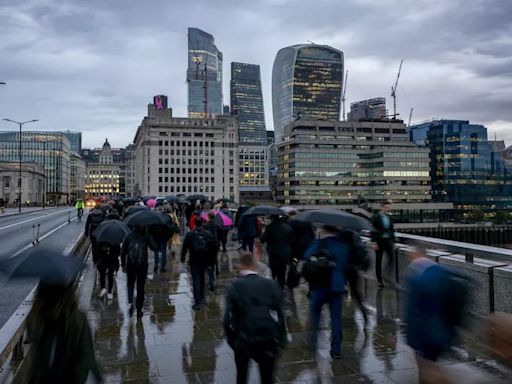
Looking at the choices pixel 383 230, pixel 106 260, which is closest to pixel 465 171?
pixel 383 230

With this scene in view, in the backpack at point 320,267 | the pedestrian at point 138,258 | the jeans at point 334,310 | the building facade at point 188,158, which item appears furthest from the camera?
the building facade at point 188,158

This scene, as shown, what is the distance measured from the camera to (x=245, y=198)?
556ft

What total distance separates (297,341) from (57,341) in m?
4.39

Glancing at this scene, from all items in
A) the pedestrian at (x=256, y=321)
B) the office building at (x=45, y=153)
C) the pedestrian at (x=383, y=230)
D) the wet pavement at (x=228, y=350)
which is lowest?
the wet pavement at (x=228, y=350)

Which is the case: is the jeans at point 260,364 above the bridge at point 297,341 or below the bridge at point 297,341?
above

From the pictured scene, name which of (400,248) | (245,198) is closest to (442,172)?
(245,198)

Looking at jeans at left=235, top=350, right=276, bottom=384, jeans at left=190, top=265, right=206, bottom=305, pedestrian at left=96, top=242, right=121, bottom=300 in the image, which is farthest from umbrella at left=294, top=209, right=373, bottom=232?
pedestrian at left=96, top=242, right=121, bottom=300

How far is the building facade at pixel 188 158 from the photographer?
15425cm

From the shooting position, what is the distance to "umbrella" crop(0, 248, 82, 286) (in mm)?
3861

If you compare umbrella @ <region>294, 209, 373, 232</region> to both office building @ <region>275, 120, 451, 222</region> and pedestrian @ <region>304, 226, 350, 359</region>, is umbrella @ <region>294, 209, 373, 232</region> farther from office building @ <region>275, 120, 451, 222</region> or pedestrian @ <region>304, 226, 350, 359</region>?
office building @ <region>275, 120, 451, 222</region>

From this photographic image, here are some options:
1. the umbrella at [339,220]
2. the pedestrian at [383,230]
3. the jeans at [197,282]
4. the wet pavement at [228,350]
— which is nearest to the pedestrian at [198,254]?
the jeans at [197,282]

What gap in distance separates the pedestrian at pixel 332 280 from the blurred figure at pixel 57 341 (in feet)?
11.1

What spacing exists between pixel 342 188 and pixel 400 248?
13124 cm

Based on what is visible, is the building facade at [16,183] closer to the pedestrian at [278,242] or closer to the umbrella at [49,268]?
the pedestrian at [278,242]
